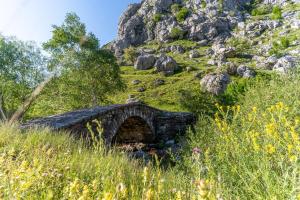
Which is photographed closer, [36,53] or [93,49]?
[36,53]

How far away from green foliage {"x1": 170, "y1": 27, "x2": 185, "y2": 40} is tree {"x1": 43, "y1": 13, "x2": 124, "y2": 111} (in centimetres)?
7483

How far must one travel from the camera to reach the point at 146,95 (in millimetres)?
51938

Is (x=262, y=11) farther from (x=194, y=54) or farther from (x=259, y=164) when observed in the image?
(x=259, y=164)

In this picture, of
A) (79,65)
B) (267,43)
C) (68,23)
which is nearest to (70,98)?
(79,65)

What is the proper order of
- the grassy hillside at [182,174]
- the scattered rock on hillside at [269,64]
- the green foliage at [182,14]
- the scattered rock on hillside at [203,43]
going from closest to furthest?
the grassy hillside at [182,174], the scattered rock on hillside at [269,64], the scattered rock on hillside at [203,43], the green foliage at [182,14]

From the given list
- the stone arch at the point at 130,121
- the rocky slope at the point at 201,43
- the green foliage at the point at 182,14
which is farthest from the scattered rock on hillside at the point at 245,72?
the green foliage at the point at 182,14

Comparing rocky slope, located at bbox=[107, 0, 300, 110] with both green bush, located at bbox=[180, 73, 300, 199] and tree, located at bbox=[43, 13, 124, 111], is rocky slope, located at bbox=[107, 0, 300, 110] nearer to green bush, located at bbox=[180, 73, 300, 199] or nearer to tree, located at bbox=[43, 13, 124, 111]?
tree, located at bbox=[43, 13, 124, 111]

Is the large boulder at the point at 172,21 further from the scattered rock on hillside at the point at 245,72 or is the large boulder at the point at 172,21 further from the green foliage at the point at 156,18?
the scattered rock on hillside at the point at 245,72

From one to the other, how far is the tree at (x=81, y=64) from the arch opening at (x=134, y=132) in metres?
5.67

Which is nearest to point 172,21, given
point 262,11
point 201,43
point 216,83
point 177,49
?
point 201,43

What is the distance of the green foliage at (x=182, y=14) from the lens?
111 metres

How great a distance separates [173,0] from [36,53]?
355 feet

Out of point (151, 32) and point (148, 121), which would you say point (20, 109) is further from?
point (151, 32)

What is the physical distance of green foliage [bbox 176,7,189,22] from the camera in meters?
111
